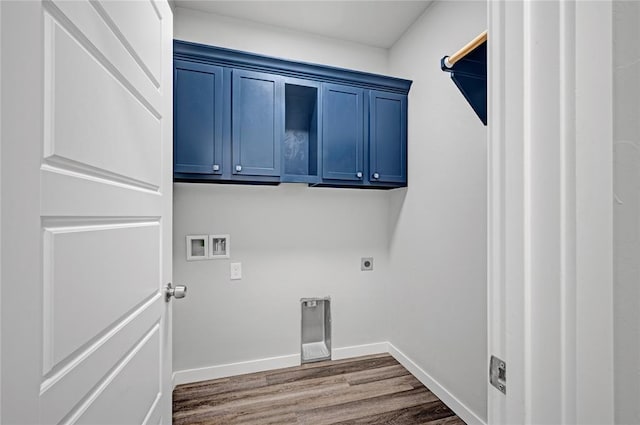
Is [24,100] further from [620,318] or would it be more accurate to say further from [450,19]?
[450,19]

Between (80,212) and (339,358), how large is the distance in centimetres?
227

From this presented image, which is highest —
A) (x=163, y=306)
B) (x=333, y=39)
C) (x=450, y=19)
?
(x=333, y=39)

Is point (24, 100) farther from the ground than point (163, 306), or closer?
farther from the ground

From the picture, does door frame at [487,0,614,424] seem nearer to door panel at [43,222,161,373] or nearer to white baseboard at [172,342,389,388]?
door panel at [43,222,161,373]

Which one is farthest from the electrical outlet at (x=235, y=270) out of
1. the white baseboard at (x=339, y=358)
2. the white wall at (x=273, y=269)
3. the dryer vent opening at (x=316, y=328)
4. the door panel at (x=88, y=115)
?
the door panel at (x=88, y=115)

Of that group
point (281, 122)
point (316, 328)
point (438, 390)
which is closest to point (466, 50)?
point (281, 122)

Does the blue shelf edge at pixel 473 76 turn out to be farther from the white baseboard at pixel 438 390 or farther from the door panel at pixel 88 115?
the white baseboard at pixel 438 390

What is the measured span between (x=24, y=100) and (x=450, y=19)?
2.20m

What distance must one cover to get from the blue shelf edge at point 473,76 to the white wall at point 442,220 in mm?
419

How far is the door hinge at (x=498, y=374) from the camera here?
51 centimetres

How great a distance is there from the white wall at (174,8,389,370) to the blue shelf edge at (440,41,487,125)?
1.30 metres

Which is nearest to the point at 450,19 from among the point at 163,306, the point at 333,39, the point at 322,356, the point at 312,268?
the point at 333,39

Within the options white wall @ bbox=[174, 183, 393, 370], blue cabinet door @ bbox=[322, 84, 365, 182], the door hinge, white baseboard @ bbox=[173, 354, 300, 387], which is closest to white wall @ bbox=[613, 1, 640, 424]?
the door hinge

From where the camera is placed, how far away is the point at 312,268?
236 centimetres
